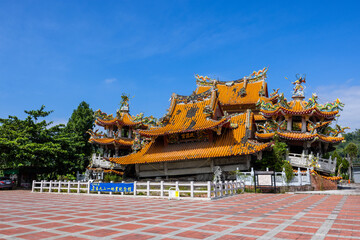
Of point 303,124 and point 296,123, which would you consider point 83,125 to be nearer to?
point 296,123

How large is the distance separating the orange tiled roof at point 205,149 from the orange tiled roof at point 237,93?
1043 cm

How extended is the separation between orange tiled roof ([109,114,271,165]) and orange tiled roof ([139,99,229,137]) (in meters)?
1.67

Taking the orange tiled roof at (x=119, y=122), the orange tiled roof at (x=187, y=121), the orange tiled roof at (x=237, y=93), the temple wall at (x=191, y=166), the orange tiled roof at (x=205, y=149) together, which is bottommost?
the temple wall at (x=191, y=166)

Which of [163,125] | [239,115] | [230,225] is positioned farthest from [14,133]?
[230,225]

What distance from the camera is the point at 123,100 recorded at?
40.2m

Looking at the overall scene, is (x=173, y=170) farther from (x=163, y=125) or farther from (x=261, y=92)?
(x=261, y=92)

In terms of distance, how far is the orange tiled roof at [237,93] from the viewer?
36.2 metres

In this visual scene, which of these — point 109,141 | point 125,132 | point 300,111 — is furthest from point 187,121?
point 125,132

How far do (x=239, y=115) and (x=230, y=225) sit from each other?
782 inches

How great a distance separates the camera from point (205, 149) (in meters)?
23.3

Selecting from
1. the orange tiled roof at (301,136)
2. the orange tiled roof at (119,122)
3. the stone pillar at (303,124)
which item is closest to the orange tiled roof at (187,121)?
the orange tiled roof at (301,136)

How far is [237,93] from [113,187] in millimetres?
24841

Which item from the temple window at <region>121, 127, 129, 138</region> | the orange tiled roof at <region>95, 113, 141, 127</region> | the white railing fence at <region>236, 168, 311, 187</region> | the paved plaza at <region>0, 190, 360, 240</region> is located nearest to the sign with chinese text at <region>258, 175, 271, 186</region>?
the white railing fence at <region>236, 168, 311, 187</region>

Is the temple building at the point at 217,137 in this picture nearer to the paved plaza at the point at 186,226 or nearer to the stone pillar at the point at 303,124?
the stone pillar at the point at 303,124
